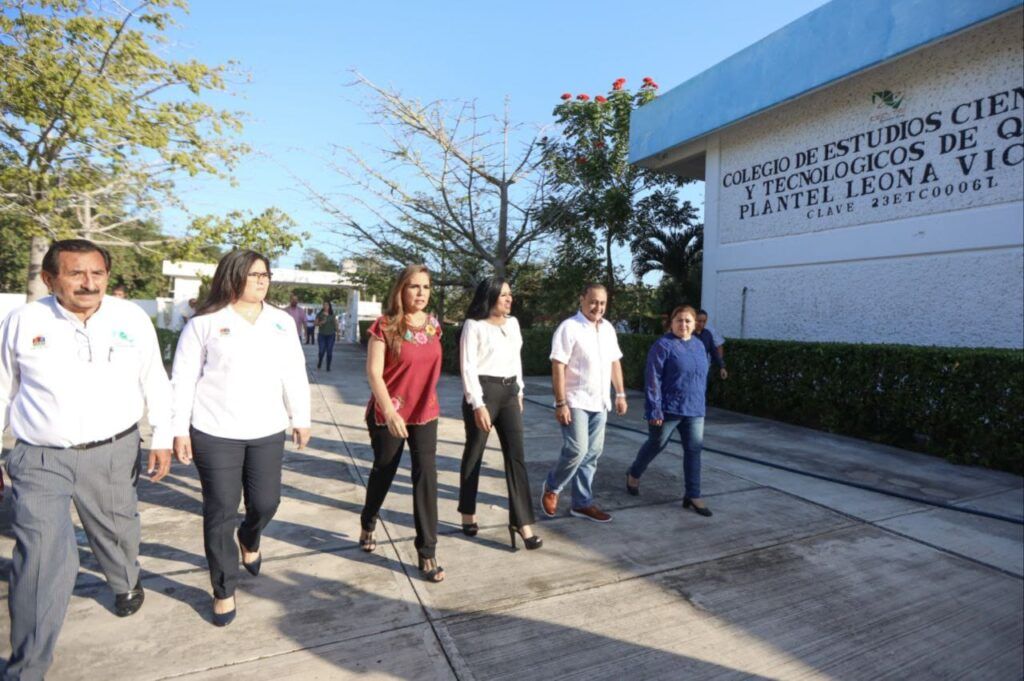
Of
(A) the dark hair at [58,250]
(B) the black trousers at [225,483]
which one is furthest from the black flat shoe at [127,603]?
(A) the dark hair at [58,250]

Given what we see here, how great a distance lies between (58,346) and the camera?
232 cm

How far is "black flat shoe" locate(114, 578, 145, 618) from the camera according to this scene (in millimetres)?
2615

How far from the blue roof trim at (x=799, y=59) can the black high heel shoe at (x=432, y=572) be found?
8174 millimetres

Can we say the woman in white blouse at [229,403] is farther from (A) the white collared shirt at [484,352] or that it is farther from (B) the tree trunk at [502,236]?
(B) the tree trunk at [502,236]

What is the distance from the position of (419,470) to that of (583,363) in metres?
1.34

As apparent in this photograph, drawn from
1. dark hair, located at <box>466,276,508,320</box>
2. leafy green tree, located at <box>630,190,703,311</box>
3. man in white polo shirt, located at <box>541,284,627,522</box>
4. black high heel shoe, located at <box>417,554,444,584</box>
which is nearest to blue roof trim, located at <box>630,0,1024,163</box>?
leafy green tree, located at <box>630,190,703,311</box>

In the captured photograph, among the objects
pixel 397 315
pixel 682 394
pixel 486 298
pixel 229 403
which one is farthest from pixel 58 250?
pixel 682 394

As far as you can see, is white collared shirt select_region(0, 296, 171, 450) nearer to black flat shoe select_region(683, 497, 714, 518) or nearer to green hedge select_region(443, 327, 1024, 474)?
black flat shoe select_region(683, 497, 714, 518)

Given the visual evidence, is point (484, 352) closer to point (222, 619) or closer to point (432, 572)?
point (432, 572)

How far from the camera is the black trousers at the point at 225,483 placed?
259 centimetres

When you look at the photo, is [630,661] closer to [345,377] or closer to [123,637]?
[123,637]

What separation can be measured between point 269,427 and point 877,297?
847 cm

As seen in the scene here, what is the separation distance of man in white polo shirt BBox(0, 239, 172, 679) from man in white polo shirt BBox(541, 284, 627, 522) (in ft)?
7.50

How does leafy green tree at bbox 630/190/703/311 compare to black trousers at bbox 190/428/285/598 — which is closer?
black trousers at bbox 190/428/285/598
